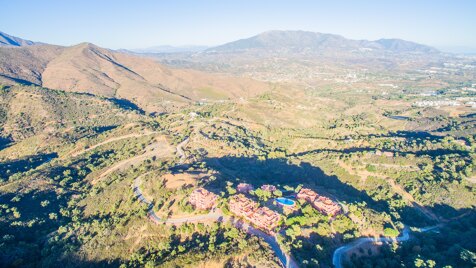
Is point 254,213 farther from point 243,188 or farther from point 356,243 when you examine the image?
point 356,243

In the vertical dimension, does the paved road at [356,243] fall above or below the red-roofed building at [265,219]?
below

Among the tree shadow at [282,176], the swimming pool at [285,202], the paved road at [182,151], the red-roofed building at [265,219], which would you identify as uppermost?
the red-roofed building at [265,219]

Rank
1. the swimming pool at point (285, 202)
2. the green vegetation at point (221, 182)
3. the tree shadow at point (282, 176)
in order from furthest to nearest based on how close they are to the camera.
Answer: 1. the tree shadow at point (282, 176)
2. the swimming pool at point (285, 202)
3. the green vegetation at point (221, 182)

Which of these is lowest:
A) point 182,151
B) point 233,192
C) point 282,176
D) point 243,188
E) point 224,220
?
point 282,176

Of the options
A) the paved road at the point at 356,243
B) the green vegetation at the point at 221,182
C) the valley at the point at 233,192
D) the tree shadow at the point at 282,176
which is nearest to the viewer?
the paved road at the point at 356,243

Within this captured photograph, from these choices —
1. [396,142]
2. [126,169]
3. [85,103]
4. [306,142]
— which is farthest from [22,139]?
[396,142]

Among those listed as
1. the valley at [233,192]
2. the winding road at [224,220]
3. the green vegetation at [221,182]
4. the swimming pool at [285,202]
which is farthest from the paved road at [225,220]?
the swimming pool at [285,202]

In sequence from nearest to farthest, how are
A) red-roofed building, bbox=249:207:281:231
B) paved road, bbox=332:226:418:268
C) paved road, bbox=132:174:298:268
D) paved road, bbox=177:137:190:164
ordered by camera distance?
1. paved road, bbox=132:174:298:268
2. paved road, bbox=332:226:418:268
3. red-roofed building, bbox=249:207:281:231
4. paved road, bbox=177:137:190:164

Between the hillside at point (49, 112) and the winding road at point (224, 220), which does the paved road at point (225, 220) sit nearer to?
the winding road at point (224, 220)

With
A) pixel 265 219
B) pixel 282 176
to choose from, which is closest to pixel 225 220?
pixel 265 219

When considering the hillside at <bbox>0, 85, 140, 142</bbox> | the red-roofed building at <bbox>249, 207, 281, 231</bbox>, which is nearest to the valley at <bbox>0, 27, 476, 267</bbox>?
the red-roofed building at <bbox>249, 207, 281, 231</bbox>

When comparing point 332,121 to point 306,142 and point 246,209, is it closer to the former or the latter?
point 306,142

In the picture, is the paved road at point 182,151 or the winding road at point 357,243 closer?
the winding road at point 357,243

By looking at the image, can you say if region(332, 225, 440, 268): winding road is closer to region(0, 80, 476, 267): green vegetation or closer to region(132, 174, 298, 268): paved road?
region(0, 80, 476, 267): green vegetation
